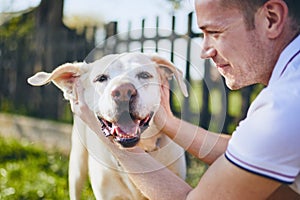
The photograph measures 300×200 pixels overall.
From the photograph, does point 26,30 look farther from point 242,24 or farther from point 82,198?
point 242,24

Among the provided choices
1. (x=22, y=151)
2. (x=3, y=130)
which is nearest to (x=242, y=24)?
(x=22, y=151)

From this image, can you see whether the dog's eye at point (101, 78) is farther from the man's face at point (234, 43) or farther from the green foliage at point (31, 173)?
the green foliage at point (31, 173)

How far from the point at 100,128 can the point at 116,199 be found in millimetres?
666

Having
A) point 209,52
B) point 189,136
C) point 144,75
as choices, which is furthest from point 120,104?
point 209,52

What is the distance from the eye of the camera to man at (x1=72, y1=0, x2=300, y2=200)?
131 centimetres

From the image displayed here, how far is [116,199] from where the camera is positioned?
9.13ft

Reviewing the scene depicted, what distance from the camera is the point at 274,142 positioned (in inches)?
51.3

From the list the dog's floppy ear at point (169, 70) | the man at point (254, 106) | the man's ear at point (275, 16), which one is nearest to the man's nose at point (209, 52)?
the man at point (254, 106)

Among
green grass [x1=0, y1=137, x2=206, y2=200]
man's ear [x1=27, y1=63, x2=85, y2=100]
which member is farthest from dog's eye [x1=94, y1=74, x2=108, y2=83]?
green grass [x1=0, y1=137, x2=206, y2=200]

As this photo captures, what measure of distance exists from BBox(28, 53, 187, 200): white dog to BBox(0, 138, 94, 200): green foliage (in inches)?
33.5

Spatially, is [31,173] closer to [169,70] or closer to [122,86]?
[169,70]

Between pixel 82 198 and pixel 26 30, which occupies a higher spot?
pixel 82 198

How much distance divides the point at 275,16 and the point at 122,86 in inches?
33.3

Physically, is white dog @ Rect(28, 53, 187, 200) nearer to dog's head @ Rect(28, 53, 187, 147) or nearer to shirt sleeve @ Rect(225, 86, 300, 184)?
dog's head @ Rect(28, 53, 187, 147)
